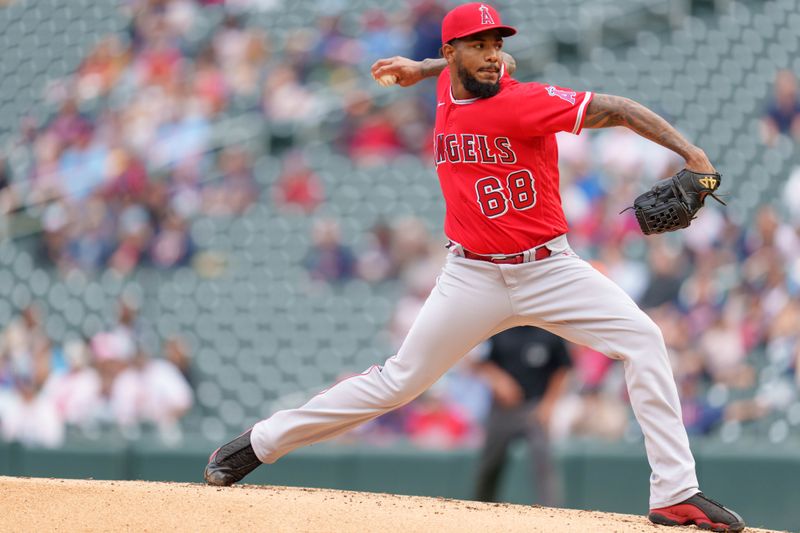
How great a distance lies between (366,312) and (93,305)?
85.5 inches

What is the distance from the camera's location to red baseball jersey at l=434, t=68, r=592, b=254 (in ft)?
13.1

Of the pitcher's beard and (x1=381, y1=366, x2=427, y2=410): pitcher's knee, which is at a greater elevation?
the pitcher's beard

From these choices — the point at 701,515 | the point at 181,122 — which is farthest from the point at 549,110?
the point at 181,122

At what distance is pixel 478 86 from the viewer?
13.3ft

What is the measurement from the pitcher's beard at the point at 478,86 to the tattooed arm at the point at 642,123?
0.36 meters

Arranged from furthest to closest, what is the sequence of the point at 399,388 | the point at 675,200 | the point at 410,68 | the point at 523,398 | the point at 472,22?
the point at 523,398 < the point at 410,68 < the point at 399,388 < the point at 472,22 < the point at 675,200

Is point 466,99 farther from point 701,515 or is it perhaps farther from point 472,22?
point 701,515

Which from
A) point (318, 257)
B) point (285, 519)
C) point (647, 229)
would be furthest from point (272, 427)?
point (318, 257)

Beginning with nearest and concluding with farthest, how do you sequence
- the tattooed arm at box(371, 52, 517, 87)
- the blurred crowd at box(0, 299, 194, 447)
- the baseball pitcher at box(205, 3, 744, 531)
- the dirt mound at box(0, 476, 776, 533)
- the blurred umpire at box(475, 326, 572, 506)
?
the dirt mound at box(0, 476, 776, 533), the baseball pitcher at box(205, 3, 744, 531), the tattooed arm at box(371, 52, 517, 87), the blurred umpire at box(475, 326, 572, 506), the blurred crowd at box(0, 299, 194, 447)

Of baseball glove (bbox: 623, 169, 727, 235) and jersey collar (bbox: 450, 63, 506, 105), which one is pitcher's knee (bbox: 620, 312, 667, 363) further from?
jersey collar (bbox: 450, 63, 506, 105)

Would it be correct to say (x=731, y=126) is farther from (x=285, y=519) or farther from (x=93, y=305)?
(x=285, y=519)

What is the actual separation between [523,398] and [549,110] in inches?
108

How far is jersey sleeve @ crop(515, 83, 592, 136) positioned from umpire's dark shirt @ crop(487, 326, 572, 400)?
103 inches

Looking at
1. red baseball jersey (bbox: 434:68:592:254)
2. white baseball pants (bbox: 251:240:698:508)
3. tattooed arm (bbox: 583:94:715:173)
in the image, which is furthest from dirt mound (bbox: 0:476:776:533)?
tattooed arm (bbox: 583:94:715:173)
